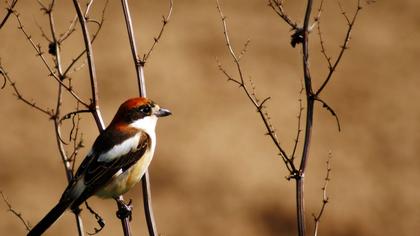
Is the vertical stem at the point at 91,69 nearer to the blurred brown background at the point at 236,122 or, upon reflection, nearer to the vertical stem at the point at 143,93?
the vertical stem at the point at 143,93

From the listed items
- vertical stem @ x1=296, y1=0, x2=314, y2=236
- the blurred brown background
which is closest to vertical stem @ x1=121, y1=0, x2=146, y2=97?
vertical stem @ x1=296, y1=0, x2=314, y2=236

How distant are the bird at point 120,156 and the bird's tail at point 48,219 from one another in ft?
0.64

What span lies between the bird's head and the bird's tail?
3.25 ft

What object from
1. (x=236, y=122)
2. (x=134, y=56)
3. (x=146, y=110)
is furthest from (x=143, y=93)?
(x=236, y=122)

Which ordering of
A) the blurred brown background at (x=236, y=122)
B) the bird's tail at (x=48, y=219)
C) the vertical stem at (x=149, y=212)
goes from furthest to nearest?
the blurred brown background at (x=236, y=122)
the bird's tail at (x=48, y=219)
the vertical stem at (x=149, y=212)

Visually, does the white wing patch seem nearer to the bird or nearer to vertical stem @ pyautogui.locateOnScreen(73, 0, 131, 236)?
the bird

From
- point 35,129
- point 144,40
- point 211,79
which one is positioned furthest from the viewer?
point 144,40

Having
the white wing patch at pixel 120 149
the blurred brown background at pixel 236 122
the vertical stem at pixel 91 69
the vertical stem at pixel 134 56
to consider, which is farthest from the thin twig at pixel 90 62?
the blurred brown background at pixel 236 122

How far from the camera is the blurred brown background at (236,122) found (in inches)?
486

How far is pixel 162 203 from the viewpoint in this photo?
12.5 meters

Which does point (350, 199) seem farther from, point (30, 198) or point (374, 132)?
point (30, 198)

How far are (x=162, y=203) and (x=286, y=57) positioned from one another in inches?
196

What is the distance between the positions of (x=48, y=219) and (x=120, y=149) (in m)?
1.10

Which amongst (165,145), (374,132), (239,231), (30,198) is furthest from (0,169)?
(374,132)
